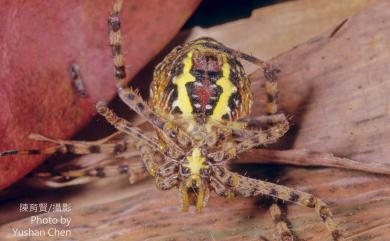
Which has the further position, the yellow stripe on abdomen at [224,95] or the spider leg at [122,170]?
the spider leg at [122,170]

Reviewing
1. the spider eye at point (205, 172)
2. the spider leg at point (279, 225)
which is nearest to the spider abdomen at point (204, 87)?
the spider eye at point (205, 172)

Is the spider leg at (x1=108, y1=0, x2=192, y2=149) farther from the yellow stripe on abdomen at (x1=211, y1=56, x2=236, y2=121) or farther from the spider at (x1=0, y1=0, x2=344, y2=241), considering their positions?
the yellow stripe on abdomen at (x1=211, y1=56, x2=236, y2=121)

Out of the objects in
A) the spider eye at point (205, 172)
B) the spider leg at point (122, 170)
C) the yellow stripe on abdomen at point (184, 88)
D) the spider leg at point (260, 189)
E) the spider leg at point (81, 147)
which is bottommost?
the spider leg at point (260, 189)

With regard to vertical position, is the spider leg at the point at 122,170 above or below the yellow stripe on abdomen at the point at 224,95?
below

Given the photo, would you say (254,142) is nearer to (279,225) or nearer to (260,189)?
(260,189)

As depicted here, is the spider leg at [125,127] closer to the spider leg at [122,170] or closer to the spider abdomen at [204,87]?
the spider leg at [122,170]

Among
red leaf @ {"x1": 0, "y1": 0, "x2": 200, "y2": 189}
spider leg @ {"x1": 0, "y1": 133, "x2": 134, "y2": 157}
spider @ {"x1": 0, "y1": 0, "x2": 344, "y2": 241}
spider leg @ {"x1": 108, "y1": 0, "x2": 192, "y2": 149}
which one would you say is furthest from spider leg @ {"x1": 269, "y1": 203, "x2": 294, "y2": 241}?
red leaf @ {"x1": 0, "y1": 0, "x2": 200, "y2": 189}

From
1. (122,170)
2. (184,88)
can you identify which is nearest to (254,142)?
(184,88)
